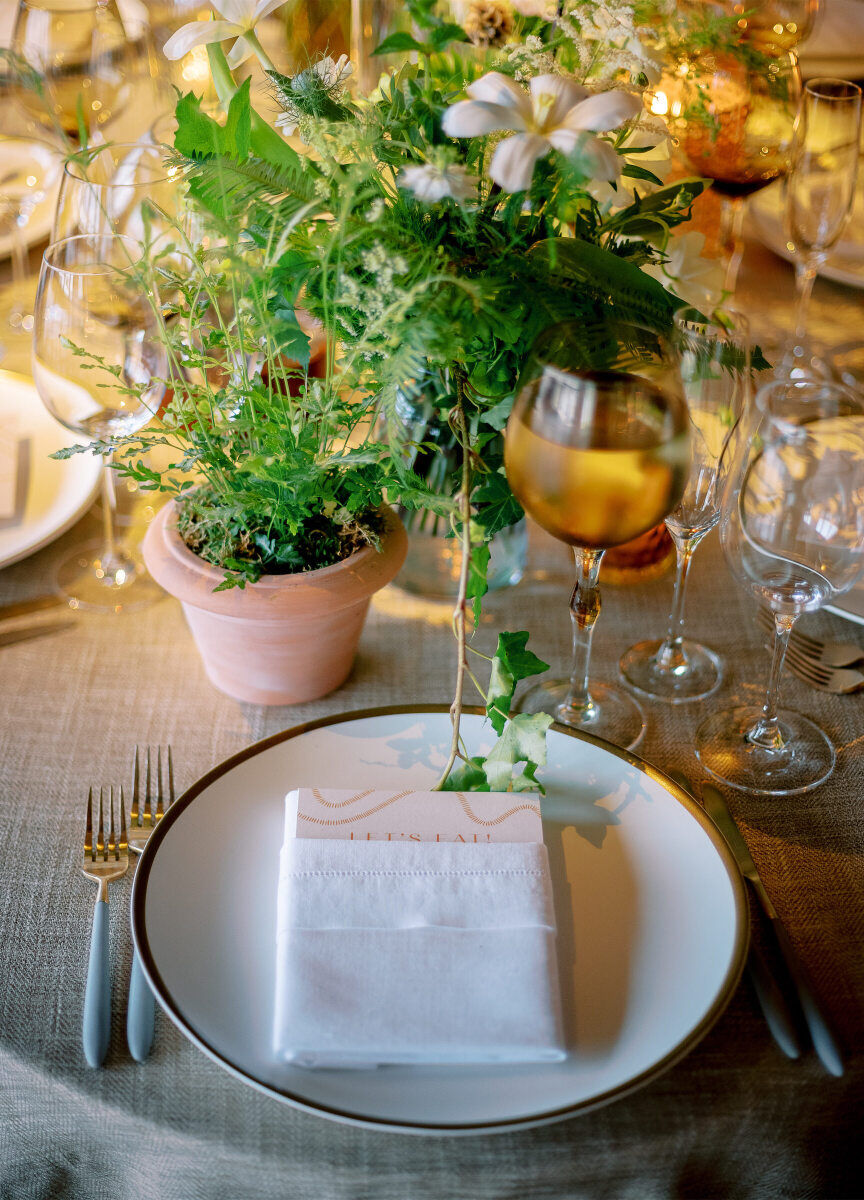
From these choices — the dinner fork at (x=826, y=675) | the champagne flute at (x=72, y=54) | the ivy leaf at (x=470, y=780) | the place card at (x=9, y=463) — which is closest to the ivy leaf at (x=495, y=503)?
the ivy leaf at (x=470, y=780)

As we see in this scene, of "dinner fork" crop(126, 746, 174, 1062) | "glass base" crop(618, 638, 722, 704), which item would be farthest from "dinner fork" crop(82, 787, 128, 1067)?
"glass base" crop(618, 638, 722, 704)

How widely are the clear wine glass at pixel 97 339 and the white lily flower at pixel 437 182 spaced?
0.31m

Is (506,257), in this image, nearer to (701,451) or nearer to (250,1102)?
(701,451)

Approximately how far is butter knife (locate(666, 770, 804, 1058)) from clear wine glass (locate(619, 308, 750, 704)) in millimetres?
318

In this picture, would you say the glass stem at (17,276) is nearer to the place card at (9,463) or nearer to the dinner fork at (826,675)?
the place card at (9,463)

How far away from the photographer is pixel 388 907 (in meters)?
0.69

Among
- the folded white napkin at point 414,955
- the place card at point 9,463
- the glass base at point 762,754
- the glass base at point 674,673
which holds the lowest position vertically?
the glass base at point 674,673

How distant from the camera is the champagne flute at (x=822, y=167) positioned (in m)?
1.44

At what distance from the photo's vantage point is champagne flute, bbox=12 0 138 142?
1.58 m

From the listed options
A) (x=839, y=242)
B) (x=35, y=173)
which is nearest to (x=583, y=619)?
(x=839, y=242)

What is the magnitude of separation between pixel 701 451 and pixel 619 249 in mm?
187

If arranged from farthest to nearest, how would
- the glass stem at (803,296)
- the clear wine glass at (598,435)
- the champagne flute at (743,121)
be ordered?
the glass stem at (803,296) → the champagne flute at (743,121) → the clear wine glass at (598,435)

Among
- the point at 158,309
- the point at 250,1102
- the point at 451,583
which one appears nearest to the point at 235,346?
the point at 158,309

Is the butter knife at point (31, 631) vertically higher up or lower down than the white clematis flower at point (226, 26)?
lower down
